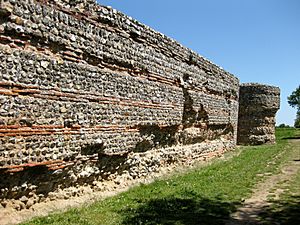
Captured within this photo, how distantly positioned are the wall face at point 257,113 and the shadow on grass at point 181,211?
15.9m

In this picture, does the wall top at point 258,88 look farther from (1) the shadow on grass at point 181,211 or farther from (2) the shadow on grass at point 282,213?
(1) the shadow on grass at point 181,211

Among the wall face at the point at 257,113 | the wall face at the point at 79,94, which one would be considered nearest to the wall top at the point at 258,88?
the wall face at the point at 257,113

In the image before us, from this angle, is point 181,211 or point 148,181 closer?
point 181,211

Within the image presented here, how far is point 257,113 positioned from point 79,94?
17708 mm

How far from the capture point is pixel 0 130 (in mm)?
5262

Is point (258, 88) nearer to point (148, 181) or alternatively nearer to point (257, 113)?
point (257, 113)

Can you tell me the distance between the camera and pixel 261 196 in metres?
7.89

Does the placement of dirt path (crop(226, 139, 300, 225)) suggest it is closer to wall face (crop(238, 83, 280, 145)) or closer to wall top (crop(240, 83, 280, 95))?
wall face (crop(238, 83, 280, 145))

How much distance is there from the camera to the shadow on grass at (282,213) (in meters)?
6.07

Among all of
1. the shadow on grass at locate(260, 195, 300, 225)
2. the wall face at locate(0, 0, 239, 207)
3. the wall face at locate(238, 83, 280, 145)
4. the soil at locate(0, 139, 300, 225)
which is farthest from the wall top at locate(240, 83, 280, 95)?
the shadow on grass at locate(260, 195, 300, 225)

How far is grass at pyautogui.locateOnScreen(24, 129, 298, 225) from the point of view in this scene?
587 cm

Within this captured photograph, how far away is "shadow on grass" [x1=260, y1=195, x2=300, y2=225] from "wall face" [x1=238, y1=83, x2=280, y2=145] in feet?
50.2

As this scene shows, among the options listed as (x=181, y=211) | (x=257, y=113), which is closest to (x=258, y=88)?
(x=257, y=113)

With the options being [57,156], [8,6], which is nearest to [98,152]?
[57,156]
